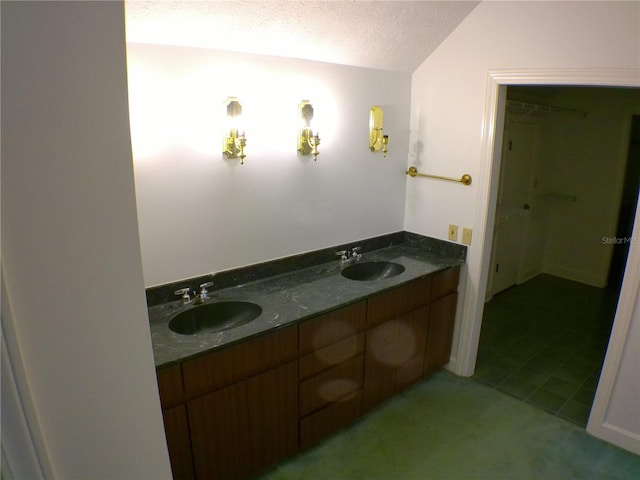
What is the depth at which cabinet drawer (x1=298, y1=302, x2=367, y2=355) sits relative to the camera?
1996 mm

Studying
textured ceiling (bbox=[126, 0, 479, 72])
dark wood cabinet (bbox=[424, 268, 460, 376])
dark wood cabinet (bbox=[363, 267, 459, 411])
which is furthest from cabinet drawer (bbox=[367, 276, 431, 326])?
textured ceiling (bbox=[126, 0, 479, 72])

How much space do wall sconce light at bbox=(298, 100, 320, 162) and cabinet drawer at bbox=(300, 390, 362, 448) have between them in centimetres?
143

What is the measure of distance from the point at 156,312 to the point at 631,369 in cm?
254

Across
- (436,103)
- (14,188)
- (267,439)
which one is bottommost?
(267,439)

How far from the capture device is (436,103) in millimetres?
2744

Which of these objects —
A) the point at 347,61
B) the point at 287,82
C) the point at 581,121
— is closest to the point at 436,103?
the point at 347,61

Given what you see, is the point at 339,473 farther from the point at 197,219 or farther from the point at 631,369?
the point at 631,369

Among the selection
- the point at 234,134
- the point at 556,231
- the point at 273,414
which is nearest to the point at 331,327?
→ the point at 273,414

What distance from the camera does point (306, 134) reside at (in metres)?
2.33

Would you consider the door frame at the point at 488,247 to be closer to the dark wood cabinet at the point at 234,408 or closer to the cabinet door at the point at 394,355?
the cabinet door at the point at 394,355

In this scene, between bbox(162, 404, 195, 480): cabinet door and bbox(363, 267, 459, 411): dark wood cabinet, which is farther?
bbox(363, 267, 459, 411): dark wood cabinet

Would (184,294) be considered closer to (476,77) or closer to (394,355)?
(394,355)

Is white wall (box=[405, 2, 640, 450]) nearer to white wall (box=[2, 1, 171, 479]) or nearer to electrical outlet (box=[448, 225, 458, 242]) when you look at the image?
electrical outlet (box=[448, 225, 458, 242])

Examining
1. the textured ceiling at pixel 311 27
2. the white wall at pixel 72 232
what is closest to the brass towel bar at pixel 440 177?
the textured ceiling at pixel 311 27
